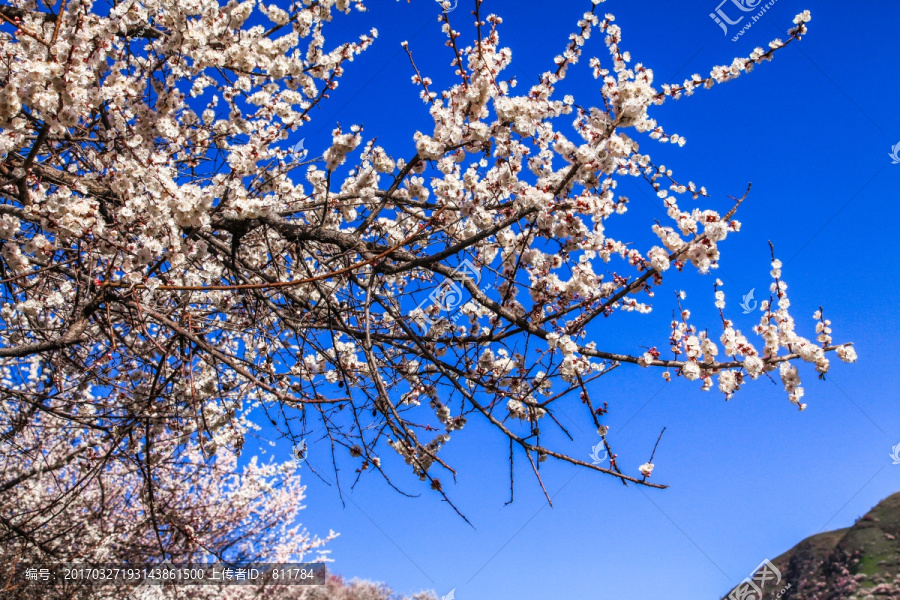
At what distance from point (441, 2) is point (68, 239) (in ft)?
6.74

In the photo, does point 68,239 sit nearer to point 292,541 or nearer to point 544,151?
point 544,151

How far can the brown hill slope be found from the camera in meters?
22.3

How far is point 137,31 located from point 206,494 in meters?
8.73

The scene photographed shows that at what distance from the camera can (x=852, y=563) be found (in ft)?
78.9

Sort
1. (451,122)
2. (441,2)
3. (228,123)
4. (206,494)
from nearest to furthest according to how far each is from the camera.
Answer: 1. (441,2)
2. (451,122)
3. (228,123)
4. (206,494)

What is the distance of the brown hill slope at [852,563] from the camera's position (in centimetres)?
2234

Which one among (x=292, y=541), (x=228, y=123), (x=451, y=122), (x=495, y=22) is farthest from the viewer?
(x=292, y=541)

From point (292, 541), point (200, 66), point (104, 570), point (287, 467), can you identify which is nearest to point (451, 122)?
point (200, 66)

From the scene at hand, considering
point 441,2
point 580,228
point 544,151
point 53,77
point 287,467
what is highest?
point 287,467

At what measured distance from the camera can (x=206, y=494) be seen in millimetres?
10133

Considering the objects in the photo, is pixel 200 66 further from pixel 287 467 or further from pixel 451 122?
pixel 287 467

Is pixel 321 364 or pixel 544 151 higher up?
pixel 321 364

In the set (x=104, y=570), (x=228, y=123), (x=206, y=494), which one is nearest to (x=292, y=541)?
(x=206, y=494)

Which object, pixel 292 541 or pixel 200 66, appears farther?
pixel 292 541
